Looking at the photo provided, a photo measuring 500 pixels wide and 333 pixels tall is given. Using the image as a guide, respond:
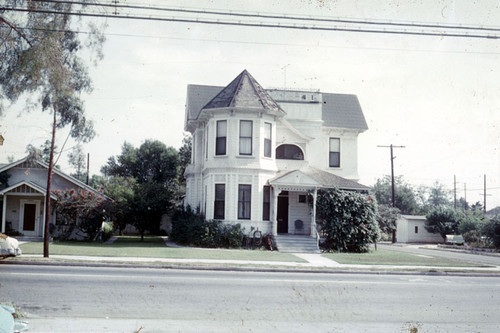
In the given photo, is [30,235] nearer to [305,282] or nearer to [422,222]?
[305,282]

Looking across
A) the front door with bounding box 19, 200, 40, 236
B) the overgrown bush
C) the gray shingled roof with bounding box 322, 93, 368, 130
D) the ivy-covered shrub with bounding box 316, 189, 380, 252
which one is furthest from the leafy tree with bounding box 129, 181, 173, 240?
the overgrown bush

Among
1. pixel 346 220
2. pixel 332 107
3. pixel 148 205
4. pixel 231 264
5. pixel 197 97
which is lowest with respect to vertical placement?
pixel 231 264

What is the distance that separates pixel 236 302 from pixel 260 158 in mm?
15909

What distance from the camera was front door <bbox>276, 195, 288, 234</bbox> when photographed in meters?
28.4

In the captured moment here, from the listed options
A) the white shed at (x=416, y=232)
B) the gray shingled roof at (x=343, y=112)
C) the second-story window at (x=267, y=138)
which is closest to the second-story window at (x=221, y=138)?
the second-story window at (x=267, y=138)

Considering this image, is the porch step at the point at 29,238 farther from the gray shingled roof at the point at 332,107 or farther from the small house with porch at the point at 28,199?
the gray shingled roof at the point at 332,107

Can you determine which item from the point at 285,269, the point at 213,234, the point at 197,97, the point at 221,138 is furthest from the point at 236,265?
the point at 197,97

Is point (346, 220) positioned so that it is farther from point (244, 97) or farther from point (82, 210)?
point (82, 210)

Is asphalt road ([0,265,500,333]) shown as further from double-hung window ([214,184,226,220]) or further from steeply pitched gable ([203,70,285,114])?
steeply pitched gable ([203,70,285,114])

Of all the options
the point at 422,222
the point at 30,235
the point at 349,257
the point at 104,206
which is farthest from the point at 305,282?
the point at 422,222

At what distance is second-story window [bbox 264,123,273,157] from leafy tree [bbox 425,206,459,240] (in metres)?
28.5

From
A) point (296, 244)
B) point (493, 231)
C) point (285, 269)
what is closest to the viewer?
point (285, 269)

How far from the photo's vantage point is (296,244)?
25156 mm

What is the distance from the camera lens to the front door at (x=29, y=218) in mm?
30281
